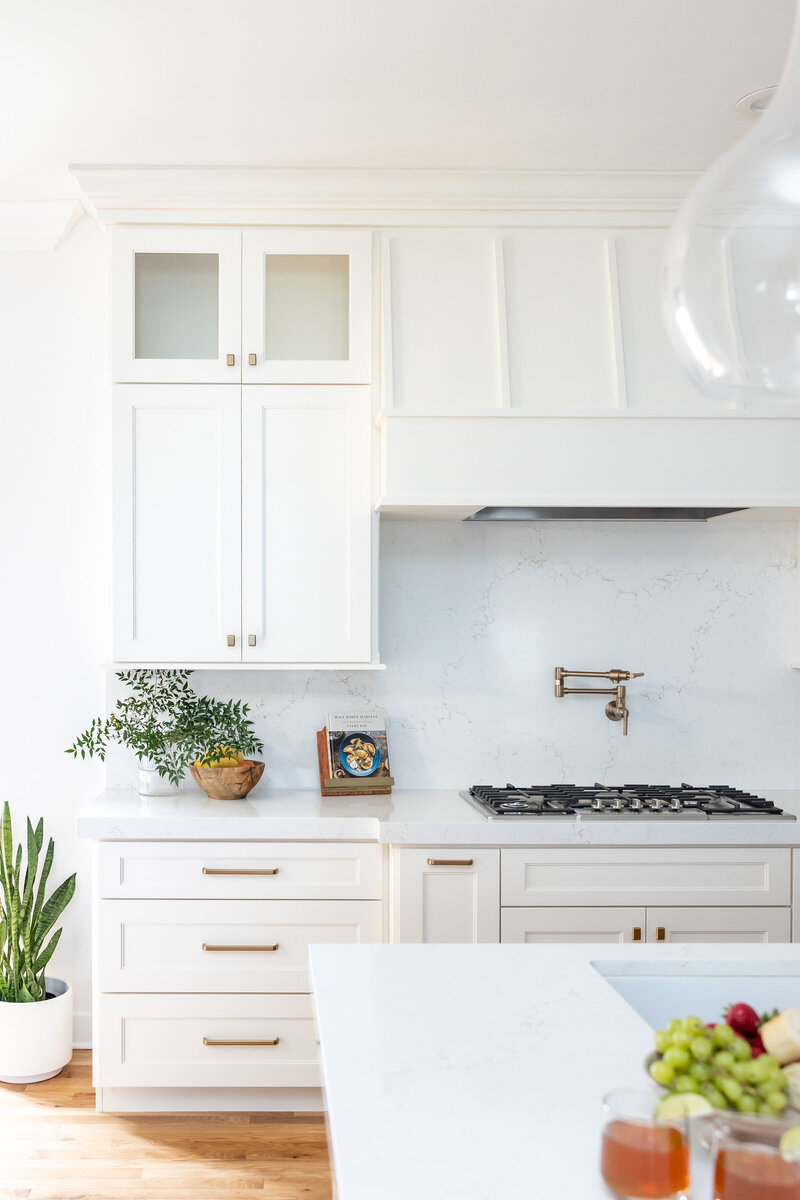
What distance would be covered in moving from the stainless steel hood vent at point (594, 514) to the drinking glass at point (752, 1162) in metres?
2.37

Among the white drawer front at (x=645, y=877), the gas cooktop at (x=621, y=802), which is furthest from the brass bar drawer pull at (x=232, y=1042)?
the gas cooktop at (x=621, y=802)

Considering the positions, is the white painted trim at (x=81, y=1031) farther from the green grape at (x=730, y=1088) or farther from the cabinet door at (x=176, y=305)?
the green grape at (x=730, y=1088)

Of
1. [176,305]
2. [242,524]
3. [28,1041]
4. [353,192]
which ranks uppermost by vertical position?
[353,192]

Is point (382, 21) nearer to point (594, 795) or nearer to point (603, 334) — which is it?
point (603, 334)

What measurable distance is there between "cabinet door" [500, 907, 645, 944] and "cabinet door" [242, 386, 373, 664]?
0.90 m

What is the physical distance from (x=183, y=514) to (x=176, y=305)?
0.64 meters

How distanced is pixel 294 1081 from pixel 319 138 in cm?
262

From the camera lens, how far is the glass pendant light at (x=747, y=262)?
0.98m

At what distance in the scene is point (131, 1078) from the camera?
2791mm

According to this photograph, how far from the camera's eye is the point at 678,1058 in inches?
38.9

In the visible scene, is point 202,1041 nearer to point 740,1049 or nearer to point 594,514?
point 594,514

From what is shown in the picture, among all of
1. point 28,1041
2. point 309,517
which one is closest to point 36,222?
point 309,517

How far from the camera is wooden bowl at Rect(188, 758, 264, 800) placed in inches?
120

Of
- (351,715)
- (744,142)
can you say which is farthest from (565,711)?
(744,142)
